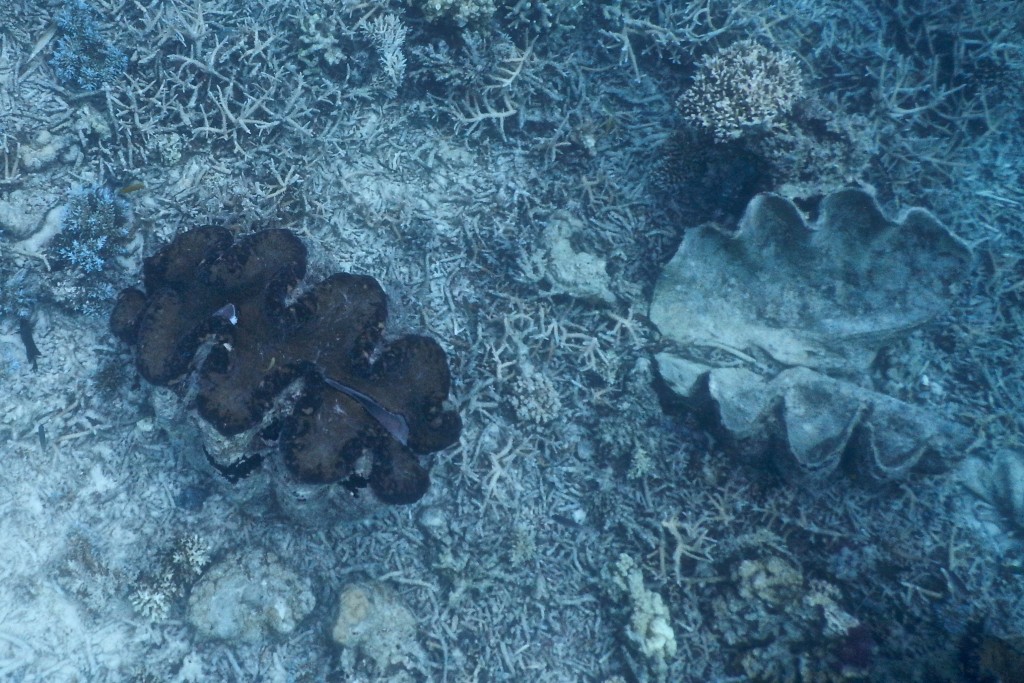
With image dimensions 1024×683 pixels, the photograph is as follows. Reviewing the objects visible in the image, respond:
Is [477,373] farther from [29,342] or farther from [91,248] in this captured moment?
[29,342]

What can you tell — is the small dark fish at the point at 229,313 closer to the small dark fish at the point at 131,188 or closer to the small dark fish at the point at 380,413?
the small dark fish at the point at 380,413

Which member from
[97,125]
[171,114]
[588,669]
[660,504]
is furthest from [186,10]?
[588,669]

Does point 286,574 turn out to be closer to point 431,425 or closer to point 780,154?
point 431,425

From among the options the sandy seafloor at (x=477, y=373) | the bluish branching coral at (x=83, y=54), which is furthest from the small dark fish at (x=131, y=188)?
the bluish branching coral at (x=83, y=54)

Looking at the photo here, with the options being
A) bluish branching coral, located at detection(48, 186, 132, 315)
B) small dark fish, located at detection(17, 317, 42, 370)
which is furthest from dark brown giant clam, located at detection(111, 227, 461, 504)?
small dark fish, located at detection(17, 317, 42, 370)

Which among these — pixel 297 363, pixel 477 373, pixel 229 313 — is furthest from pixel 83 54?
pixel 477 373

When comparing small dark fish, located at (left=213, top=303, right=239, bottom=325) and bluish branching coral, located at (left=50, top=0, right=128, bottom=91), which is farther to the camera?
bluish branching coral, located at (left=50, top=0, right=128, bottom=91)

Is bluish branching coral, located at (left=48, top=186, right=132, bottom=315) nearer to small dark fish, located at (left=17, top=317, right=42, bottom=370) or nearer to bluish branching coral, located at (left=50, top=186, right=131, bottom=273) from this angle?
A: bluish branching coral, located at (left=50, top=186, right=131, bottom=273)

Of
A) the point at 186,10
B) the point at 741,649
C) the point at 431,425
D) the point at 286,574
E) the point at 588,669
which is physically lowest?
the point at 588,669
